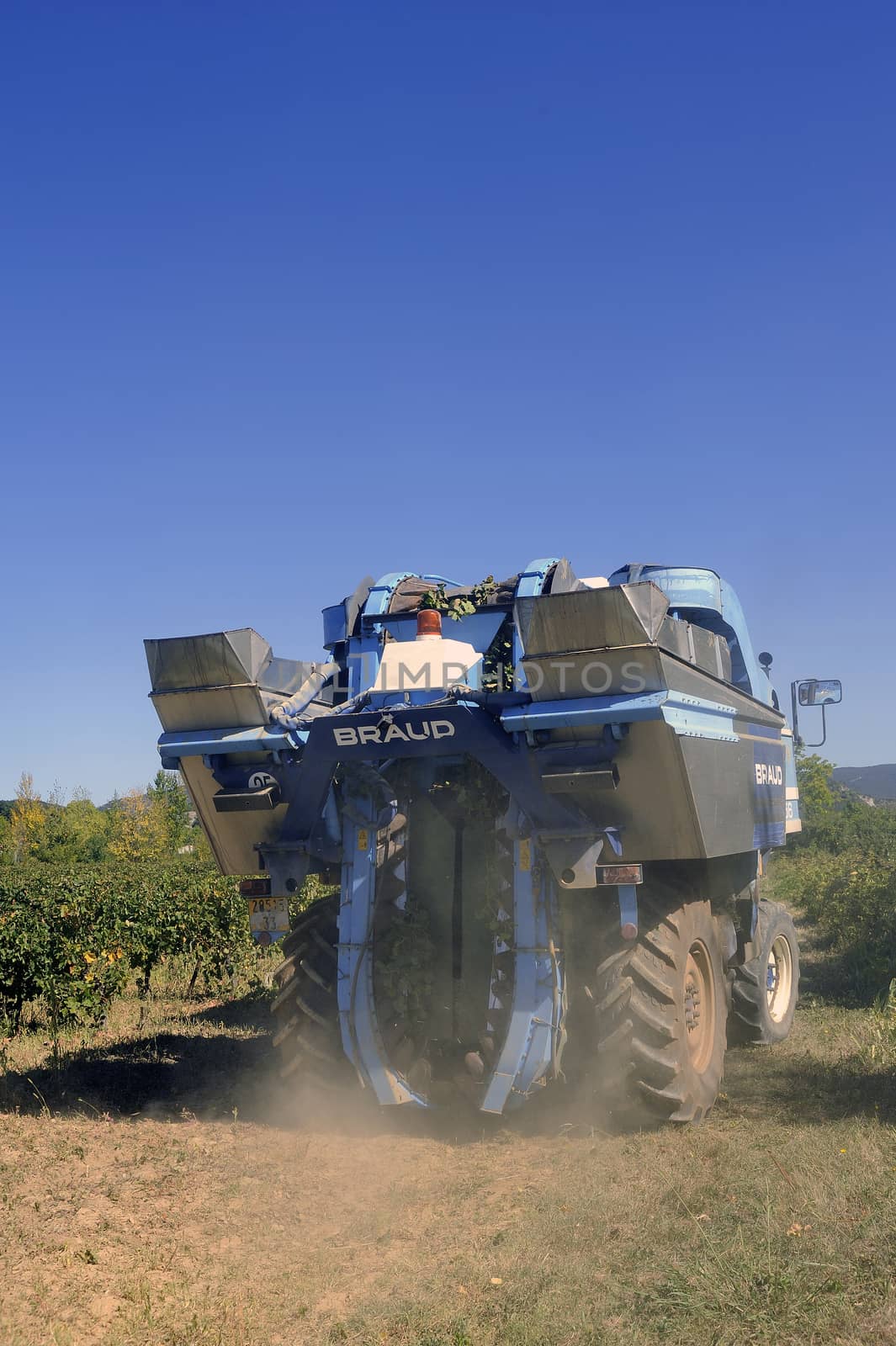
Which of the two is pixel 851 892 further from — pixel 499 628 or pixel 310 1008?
pixel 310 1008

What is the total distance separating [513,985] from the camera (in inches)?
241

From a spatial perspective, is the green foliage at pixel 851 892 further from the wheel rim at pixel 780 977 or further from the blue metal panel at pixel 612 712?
the blue metal panel at pixel 612 712

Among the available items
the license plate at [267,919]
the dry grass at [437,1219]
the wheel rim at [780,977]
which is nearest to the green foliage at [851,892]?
the wheel rim at [780,977]

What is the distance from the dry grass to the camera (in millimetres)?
3893

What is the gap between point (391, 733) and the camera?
6.15 meters

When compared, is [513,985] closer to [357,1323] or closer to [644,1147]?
[644,1147]

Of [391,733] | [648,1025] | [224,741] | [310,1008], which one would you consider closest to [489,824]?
[391,733]

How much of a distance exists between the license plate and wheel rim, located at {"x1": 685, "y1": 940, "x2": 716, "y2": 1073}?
8.46 ft

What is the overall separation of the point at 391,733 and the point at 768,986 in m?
4.89

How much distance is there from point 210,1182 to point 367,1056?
1101 mm

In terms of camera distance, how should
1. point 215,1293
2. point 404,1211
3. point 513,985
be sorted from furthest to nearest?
point 513,985 → point 404,1211 → point 215,1293

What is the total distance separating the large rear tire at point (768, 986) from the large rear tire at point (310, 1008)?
11.2ft

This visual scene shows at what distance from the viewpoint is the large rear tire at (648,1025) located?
19.5 feet

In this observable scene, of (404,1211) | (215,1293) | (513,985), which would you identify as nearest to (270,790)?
(513,985)
